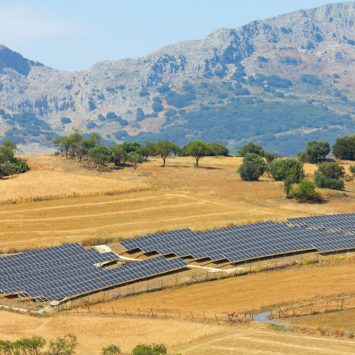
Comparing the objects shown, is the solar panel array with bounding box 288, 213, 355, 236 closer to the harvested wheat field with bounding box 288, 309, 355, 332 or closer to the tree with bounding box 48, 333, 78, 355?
the harvested wheat field with bounding box 288, 309, 355, 332

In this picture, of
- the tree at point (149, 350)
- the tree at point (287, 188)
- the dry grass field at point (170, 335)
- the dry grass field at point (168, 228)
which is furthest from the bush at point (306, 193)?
the tree at point (149, 350)

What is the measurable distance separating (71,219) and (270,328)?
6652cm

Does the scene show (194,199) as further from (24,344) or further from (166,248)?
(24,344)

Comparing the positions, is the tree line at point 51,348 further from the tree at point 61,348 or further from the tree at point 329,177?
the tree at point 329,177

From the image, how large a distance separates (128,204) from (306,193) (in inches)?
1272

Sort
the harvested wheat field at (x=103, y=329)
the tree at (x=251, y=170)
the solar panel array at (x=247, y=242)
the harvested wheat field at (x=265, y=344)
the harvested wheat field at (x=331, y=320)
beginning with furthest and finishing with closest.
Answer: the tree at (x=251, y=170) → the solar panel array at (x=247, y=242) → the harvested wheat field at (x=331, y=320) → the harvested wheat field at (x=103, y=329) → the harvested wheat field at (x=265, y=344)

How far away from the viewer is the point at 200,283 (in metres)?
114

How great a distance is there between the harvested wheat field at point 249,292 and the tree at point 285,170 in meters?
62.4

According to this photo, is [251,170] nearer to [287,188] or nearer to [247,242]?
[287,188]

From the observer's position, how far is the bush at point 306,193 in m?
163

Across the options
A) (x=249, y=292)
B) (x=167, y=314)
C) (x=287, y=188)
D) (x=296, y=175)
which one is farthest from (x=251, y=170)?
(x=167, y=314)

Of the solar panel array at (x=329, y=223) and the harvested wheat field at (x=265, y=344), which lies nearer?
the harvested wheat field at (x=265, y=344)

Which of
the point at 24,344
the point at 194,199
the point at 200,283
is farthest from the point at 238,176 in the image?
the point at 24,344

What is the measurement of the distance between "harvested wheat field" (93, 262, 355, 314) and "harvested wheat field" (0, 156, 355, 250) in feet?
92.1
